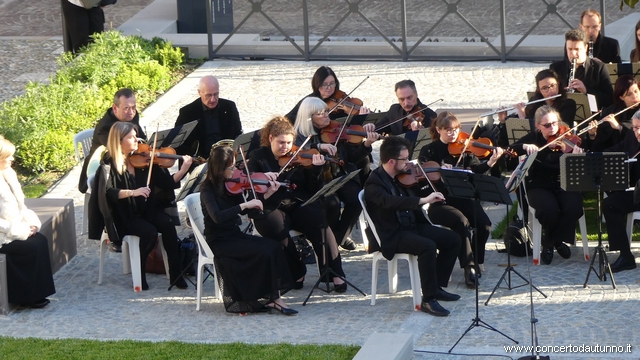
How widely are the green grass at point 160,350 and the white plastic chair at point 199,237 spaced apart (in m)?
Answer: 0.94

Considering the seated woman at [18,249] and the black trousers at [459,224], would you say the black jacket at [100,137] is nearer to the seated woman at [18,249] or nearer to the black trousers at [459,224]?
the seated woman at [18,249]

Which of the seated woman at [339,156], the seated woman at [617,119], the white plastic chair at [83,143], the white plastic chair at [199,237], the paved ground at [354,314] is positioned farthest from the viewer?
the white plastic chair at [83,143]

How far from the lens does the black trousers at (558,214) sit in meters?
9.52

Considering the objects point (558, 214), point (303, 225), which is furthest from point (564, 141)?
point (303, 225)

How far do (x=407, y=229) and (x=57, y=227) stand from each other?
125 inches

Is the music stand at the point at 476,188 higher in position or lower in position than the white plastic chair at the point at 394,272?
higher

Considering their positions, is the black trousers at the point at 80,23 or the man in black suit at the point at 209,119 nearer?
the man in black suit at the point at 209,119

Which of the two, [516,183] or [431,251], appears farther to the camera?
[516,183]

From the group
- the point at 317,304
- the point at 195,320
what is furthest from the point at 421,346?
the point at 195,320

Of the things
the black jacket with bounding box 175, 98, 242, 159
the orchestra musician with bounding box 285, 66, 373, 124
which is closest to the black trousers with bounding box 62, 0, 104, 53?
the black jacket with bounding box 175, 98, 242, 159

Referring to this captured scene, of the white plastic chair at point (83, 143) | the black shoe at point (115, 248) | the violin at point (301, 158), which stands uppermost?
the white plastic chair at point (83, 143)

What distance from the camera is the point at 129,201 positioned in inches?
364

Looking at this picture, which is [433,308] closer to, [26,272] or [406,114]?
[406,114]

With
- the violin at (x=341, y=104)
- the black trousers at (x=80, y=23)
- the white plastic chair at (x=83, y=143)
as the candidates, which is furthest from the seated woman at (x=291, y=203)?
the black trousers at (x=80, y=23)
